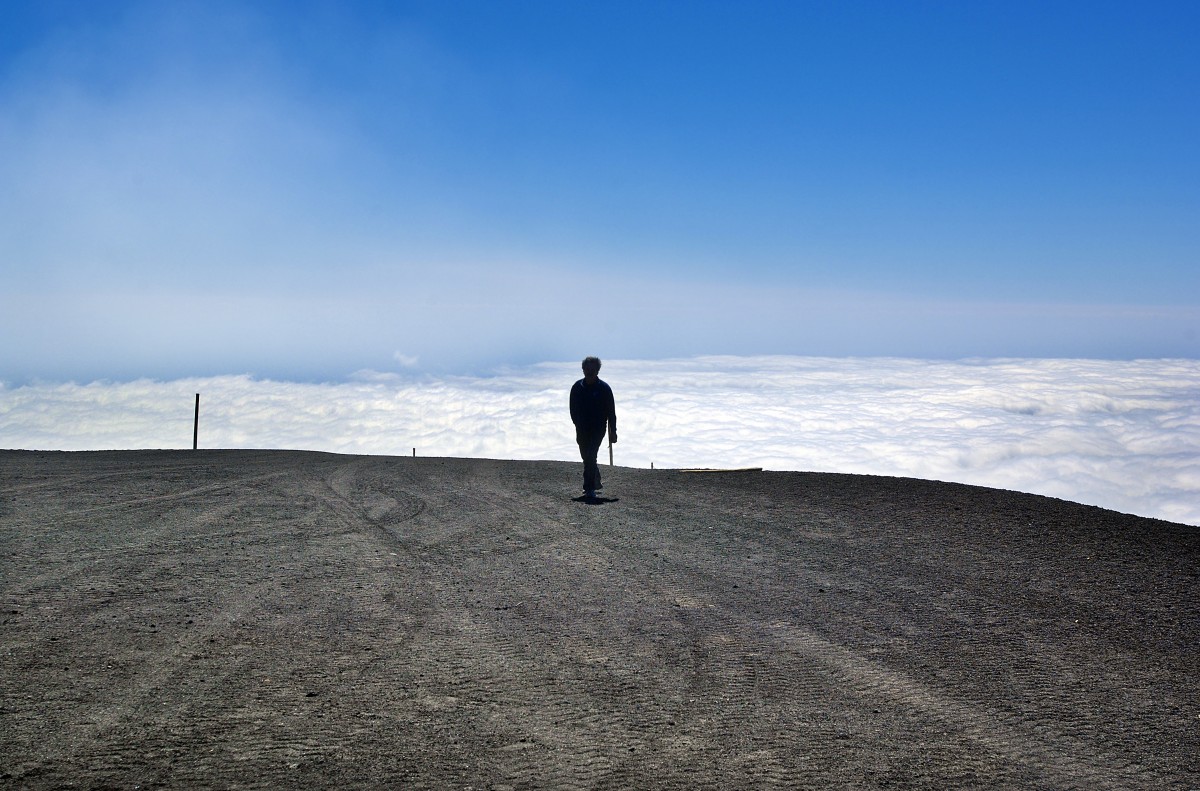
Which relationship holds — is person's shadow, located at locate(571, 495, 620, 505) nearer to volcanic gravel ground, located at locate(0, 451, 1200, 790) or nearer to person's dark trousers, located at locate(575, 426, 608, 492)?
person's dark trousers, located at locate(575, 426, 608, 492)

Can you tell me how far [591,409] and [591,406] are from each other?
5cm

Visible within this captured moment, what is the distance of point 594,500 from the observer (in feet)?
46.3

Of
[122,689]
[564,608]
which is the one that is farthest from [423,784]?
[564,608]

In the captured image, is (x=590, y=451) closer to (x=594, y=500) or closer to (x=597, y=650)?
(x=594, y=500)

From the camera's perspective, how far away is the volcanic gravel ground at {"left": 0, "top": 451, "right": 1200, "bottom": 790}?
413 centimetres

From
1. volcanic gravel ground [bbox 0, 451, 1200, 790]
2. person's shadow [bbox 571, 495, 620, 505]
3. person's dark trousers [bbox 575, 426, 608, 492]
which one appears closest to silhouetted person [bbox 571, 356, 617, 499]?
person's dark trousers [bbox 575, 426, 608, 492]

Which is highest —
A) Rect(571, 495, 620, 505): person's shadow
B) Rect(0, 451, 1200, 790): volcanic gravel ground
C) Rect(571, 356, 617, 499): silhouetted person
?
Rect(571, 356, 617, 499): silhouetted person

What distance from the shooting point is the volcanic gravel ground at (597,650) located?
413cm

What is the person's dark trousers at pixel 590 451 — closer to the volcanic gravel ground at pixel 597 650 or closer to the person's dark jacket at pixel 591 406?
the person's dark jacket at pixel 591 406

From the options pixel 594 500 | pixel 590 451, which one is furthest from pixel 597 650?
pixel 590 451

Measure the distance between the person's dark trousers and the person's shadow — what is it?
0.92 ft

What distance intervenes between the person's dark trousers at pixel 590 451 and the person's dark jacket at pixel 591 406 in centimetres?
7

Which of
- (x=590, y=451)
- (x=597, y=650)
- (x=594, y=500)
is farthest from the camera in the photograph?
(x=590, y=451)

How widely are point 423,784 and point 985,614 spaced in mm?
5258
